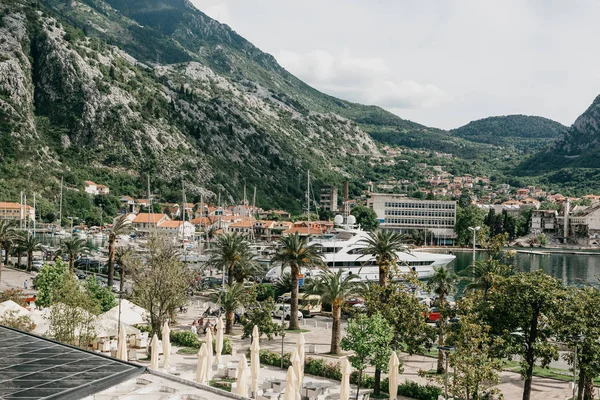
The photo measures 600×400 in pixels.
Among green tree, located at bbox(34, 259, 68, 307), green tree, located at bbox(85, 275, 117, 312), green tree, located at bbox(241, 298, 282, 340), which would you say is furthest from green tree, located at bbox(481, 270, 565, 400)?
green tree, located at bbox(34, 259, 68, 307)

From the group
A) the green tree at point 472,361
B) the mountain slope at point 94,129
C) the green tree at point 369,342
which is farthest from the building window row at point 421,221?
the green tree at point 472,361

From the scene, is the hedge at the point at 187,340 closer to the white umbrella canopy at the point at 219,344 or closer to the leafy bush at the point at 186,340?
the leafy bush at the point at 186,340

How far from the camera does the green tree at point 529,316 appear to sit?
18859 millimetres

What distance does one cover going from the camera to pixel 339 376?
23.6m

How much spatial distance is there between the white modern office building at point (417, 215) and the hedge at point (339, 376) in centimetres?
11991

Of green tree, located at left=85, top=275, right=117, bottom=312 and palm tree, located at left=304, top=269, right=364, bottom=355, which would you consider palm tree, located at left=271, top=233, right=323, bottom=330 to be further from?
green tree, located at left=85, top=275, right=117, bottom=312

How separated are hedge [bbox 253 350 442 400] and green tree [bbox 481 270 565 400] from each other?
11.3 ft

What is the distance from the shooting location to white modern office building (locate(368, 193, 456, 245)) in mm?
144375

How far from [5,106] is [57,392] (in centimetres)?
13842

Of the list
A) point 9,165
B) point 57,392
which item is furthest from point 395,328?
point 9,165

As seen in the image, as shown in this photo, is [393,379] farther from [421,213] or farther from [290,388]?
[421,213]

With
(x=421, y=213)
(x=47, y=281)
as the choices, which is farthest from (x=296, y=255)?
(x=421, y=213)

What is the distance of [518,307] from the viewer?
63.2 feet

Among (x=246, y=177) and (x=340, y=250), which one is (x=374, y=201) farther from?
(x=340, y=250)
